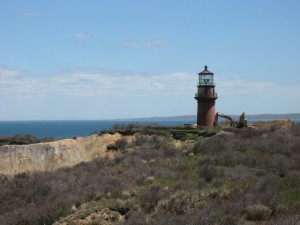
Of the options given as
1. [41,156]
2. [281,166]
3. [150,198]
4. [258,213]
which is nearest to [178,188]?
[150,198]

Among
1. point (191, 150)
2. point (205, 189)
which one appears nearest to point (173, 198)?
point (205, 189)

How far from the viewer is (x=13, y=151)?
86.3ft

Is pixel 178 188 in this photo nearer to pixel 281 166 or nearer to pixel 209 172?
pixel 209 172

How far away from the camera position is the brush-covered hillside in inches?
411

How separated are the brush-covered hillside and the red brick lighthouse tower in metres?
12.2

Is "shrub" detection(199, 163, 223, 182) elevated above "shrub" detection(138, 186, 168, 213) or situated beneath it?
elevated above

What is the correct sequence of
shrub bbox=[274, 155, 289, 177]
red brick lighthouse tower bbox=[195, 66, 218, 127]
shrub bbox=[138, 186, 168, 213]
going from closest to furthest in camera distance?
shrub bbox=[138, 186, 168, 213], shrub bbox=[274, 155, 289, 177], red brick lighthouse tower bbox=[195, 66, 218, 127]

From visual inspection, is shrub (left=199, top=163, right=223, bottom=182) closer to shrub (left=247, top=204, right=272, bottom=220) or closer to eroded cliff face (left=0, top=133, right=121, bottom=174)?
shrub (left=247, top=204, right=272, bottom=220)

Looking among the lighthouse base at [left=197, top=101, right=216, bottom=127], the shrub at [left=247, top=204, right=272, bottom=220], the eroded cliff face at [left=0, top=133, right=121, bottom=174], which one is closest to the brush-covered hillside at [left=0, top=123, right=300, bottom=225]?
the shrub at [left=247, top=204, right=272, bottom=220]

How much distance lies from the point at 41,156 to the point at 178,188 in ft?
46.6

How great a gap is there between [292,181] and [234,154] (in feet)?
21.7

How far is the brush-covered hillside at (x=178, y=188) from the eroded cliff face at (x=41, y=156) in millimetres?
4280

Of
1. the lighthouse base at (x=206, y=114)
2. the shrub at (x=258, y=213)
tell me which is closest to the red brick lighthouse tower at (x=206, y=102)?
the lighthouse base at (x=206, y=114)

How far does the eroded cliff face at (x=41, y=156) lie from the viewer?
85.0ft
